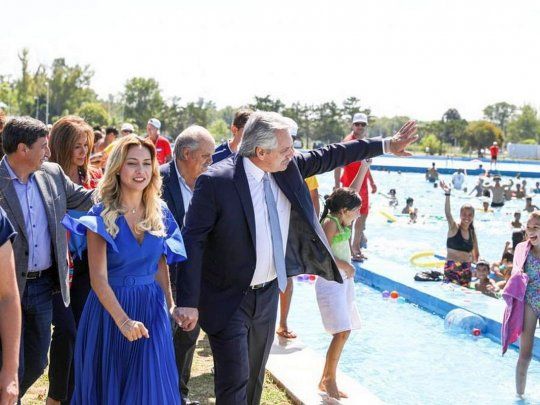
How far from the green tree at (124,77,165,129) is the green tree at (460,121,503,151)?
3460cm

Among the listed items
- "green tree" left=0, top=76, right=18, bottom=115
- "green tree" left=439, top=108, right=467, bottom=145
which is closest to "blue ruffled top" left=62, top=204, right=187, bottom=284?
"green tree" left=0, top=76, right=18, bottom=115

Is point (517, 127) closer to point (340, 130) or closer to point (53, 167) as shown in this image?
point (340, 130)

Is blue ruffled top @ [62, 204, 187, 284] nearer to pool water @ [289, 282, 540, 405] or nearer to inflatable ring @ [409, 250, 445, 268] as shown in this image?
pool water @ [289, 282, 540, 405]

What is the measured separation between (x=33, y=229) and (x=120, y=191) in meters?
0.53

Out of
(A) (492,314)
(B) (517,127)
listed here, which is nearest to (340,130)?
(B) (517,127)

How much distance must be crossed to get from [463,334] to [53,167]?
5.56m

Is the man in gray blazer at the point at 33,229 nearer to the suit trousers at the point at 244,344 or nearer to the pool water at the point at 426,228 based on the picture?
the suit trousers at the point at 244,344

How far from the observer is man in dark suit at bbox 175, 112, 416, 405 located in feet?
13.3

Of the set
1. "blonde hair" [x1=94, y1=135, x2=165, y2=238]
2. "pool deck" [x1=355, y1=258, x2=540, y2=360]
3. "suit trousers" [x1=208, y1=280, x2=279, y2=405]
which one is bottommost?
"pool deck" [x1=355, y1=258, x2=540, y2=360]

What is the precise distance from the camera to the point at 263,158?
4102mm

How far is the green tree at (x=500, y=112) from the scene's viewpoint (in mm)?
124625

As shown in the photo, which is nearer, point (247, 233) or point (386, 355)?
point (247, 233)

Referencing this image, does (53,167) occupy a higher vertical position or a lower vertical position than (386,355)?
higher

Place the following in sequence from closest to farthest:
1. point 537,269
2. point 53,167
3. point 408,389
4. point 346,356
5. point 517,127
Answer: point 53,167 → point 537,269 → point 408,389 → point 346,356 → point 517,127
